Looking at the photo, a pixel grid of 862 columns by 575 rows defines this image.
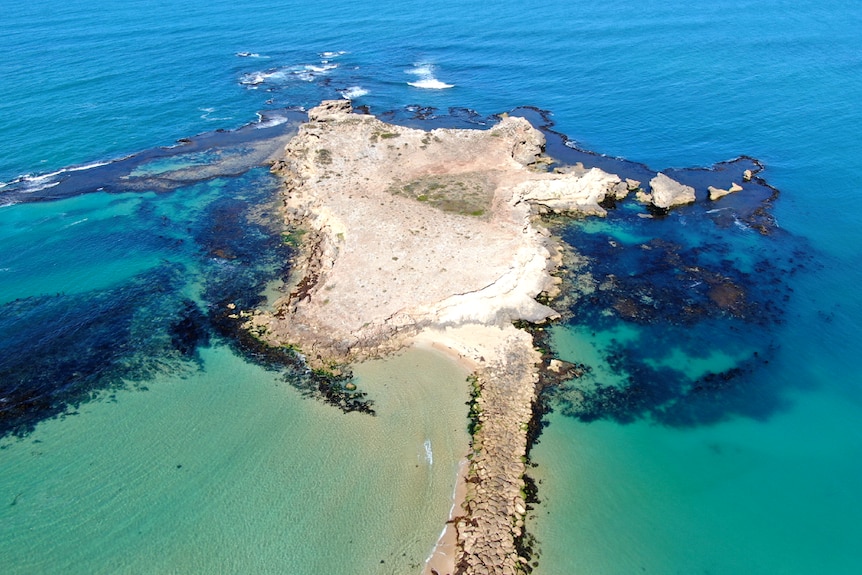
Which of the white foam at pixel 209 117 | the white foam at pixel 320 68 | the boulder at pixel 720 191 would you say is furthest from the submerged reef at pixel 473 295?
the white foam at pixel 320 68

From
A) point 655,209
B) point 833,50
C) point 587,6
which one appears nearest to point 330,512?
point 655,209

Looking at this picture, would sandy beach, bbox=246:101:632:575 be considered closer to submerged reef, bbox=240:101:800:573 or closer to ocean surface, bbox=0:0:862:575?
submerged reef, bbox=240:101:800:573

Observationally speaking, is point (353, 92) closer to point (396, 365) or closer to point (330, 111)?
point (330, 111)

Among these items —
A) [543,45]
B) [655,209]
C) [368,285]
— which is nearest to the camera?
[368,285]

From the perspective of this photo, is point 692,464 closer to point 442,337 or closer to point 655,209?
point 442,337

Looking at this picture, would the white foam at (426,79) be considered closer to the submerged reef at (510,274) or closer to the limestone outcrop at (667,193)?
the submerged reef at (510,274)

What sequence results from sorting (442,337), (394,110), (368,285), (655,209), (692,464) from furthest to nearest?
(394,110) < (655,209) < (368,285) < (442,337) < (692,464)
